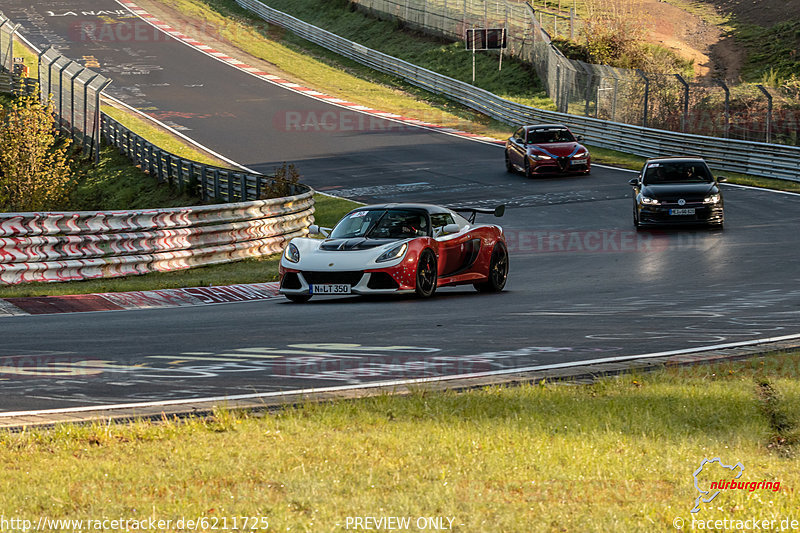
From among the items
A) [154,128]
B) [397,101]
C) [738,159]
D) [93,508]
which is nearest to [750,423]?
[93,508]

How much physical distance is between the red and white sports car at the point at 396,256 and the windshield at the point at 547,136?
18680 millimetres

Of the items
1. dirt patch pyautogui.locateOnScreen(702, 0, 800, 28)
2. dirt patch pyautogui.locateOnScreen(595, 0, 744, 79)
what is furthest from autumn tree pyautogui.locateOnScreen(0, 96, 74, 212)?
dirt patch pyautogui.locateOnScreen(702, 0, 800, 28)

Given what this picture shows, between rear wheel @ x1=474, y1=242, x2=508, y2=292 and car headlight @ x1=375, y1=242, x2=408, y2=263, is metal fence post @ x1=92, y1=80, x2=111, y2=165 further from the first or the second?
car headlight @ x1=375, y1=242, x2=408, y2=263

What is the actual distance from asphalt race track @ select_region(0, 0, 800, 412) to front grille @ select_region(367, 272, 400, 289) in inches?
9.2

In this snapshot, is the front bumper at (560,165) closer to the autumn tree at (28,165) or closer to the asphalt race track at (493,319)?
the asphalt race track at (493,319)

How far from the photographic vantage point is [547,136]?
3472 cm

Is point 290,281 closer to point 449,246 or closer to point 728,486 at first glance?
point 449,246

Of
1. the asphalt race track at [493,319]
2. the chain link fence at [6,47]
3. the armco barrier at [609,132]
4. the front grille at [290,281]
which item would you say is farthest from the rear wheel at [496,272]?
the chain link fence at [6,47]

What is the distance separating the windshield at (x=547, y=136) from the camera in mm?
34531

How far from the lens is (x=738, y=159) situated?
34.3 metres

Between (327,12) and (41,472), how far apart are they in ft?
221

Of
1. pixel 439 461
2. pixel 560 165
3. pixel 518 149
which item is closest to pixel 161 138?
pixel 518 149

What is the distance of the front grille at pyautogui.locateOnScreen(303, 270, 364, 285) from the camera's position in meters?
14.3

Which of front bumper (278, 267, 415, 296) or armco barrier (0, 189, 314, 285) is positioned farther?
armco barrier (0, 189, 314, 285)
